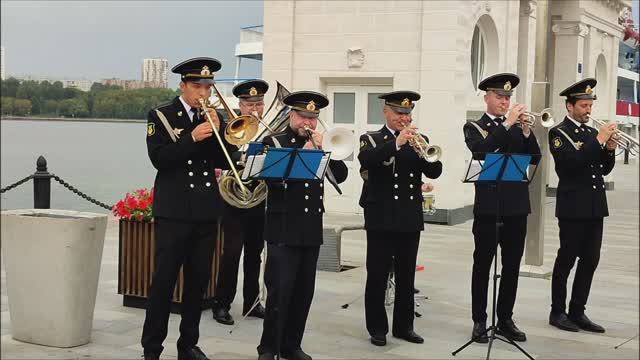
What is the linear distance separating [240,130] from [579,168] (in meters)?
3.55

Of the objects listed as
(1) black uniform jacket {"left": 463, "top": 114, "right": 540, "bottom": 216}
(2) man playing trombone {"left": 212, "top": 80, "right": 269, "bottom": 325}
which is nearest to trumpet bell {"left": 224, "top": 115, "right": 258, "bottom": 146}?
(2) man playing trombone {"left": 212, "top": 80, "right": 269, "bottom": 325}

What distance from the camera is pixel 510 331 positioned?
7.93 metres

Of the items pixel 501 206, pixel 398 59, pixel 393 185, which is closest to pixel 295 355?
pixel 393 185

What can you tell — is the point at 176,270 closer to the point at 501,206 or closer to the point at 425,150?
the point at 425,150

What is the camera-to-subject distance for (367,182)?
7.72 metres

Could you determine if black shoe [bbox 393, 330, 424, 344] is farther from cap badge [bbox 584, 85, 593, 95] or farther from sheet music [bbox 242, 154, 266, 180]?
cap badge [bbox 584, 85, 593, 95]

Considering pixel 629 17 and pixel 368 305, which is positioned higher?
pixel 629 17

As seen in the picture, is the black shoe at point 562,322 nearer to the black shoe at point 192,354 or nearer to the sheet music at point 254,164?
the black shoe at point 192,354

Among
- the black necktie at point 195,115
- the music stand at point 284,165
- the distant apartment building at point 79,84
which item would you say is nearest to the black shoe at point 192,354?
the music stand at point 284,165

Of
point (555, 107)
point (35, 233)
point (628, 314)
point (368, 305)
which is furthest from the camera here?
point (555, 107)

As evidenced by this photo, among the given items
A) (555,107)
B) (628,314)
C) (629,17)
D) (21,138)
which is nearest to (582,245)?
(628,314)

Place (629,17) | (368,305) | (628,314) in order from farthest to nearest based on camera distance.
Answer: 1. (629,17)
2. (628,314)
3. (368,305)

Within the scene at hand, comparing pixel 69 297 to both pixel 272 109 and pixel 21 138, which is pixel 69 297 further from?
pixel 21 138

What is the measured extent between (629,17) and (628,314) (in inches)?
1037
